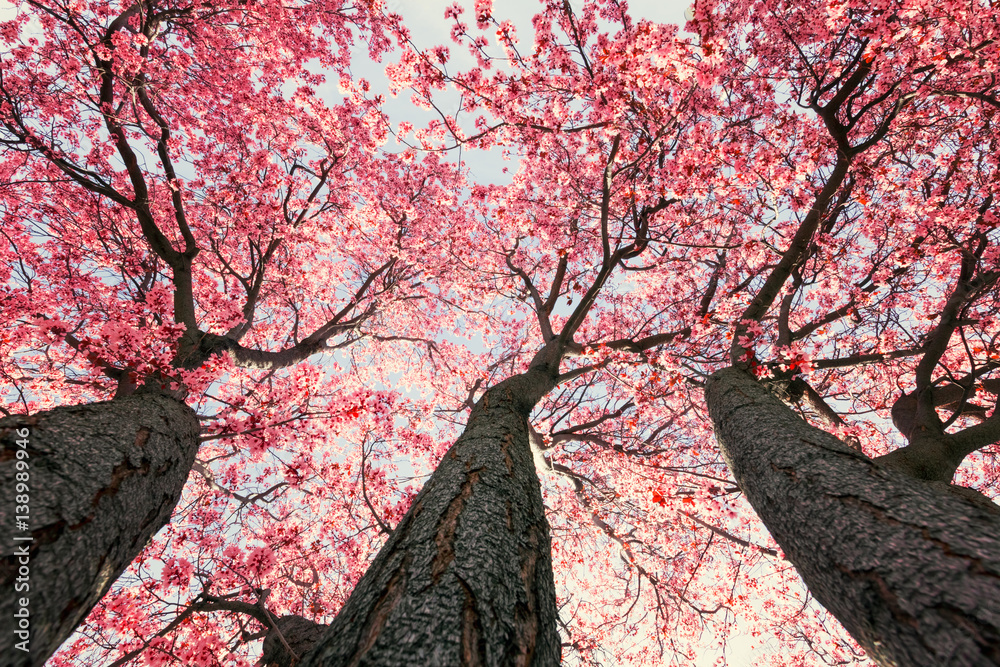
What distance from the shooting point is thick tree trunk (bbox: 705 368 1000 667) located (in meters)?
1.31

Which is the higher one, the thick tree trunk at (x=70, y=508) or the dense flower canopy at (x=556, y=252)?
the dense flower canopy at (x=556, y=252)

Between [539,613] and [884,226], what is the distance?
9108 millimetres

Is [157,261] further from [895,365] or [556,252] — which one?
[895,365]

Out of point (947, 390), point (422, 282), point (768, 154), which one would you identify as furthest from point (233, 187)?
point (947, 390)

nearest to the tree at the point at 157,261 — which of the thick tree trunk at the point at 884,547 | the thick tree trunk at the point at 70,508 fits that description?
the thick tree trunk at the point at 70,508

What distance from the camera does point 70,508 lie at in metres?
1.84

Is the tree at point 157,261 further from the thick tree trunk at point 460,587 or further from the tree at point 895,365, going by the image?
the tree at point 895,365

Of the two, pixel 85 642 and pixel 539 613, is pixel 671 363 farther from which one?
pixel 85 642

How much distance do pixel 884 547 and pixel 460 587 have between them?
1.86m

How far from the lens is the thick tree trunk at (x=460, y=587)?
50.3 inches

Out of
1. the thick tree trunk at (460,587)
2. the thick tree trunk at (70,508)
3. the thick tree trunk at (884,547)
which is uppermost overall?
the thick tree trunk at (884,547)

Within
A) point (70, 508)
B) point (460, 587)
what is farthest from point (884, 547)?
point (70, 508)

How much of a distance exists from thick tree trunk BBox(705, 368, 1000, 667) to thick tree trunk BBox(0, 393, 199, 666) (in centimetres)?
326

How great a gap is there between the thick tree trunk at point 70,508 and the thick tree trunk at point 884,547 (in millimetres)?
3260
